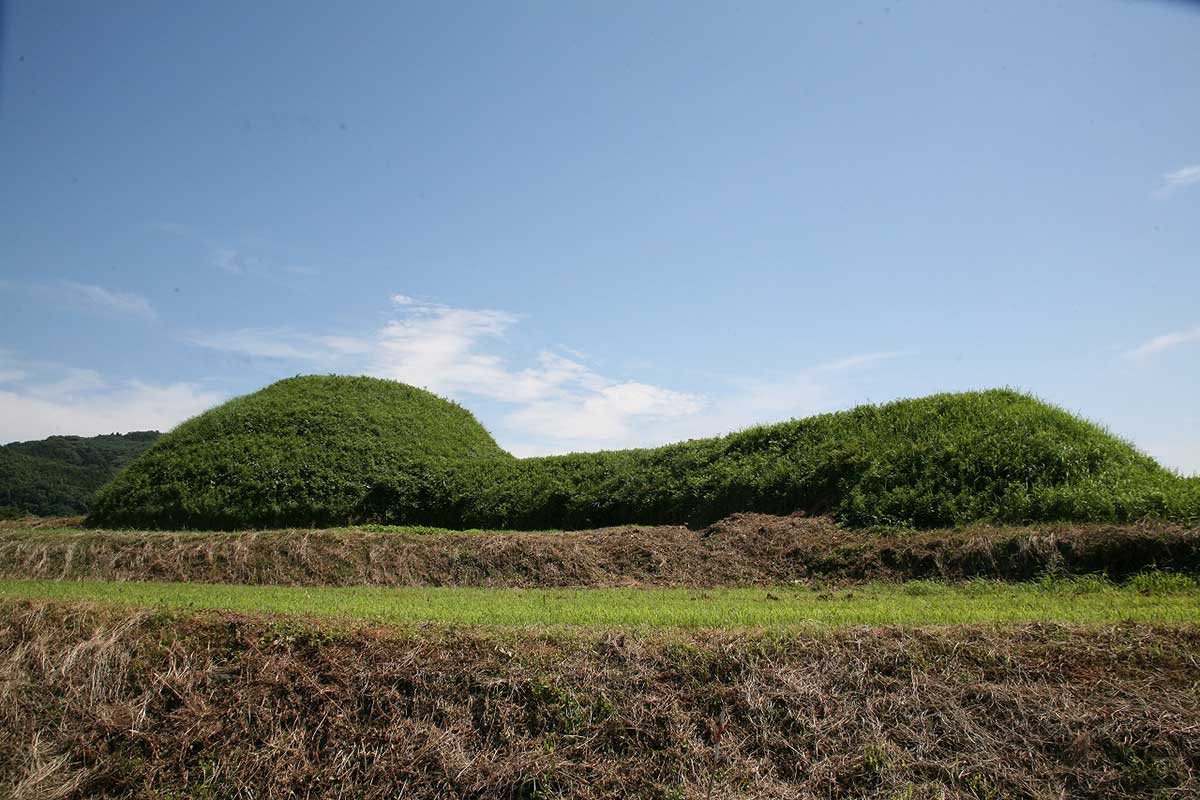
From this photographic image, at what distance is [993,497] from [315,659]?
38.3 feet

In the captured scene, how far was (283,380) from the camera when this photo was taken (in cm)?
3100

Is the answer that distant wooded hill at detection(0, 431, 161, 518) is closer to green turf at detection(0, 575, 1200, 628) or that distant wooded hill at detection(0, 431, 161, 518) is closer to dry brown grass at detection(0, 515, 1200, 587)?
dry brown grass at detection(0, 515, 1200, 587)

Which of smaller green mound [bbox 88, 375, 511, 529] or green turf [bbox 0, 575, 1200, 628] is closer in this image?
green turf [bbox 0, 575, 1200, 628]

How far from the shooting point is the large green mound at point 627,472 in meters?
13.5

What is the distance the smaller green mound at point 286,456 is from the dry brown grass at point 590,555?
6.22 metres

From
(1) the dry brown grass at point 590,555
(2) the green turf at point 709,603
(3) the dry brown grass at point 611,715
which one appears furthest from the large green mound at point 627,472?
(3) the dry brown grass at point 611,715

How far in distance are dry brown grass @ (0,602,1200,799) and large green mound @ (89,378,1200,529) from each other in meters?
7.41

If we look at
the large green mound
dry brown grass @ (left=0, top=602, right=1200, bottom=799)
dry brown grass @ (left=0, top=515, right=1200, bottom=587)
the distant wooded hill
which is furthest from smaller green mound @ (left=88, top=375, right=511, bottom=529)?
dry brown grass @ (left=0, top=602, right=1200, bottom=799)

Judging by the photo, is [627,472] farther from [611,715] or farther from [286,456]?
[611,715]

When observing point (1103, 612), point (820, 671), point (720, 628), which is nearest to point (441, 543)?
point (720, 628)

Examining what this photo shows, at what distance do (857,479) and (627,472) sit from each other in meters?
6.70

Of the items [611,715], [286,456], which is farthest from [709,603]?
[286,456]

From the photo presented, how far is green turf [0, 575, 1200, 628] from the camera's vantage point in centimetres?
722

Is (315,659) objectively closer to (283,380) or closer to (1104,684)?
(1104,684)
